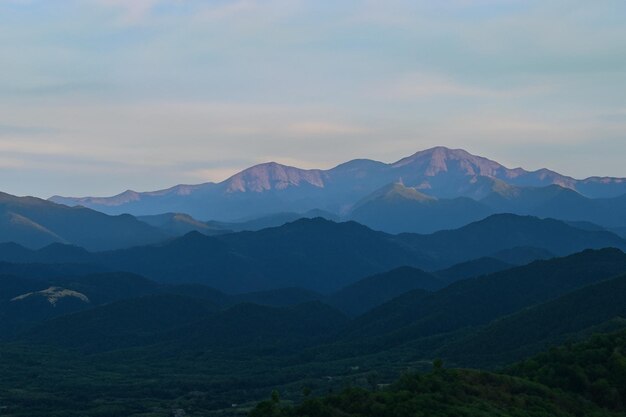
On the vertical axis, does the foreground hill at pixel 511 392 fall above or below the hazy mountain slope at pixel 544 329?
above

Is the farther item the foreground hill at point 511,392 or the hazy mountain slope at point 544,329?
the hazy mountain slope at point 544,329

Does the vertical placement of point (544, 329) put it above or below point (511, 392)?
below

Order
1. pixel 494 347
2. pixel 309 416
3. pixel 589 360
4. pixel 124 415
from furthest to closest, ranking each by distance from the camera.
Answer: pixel 494 347
pixel 124 415
pixel 589 360
pixel 309 416

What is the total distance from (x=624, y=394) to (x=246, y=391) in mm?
117736

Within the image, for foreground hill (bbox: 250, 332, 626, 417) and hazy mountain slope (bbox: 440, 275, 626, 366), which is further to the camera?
hazy mountain slope (bbox: 440, 275, 626, 366)

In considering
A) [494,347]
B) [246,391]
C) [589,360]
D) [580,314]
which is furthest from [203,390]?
[589,360]

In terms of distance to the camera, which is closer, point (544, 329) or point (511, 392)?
point (511, 392)

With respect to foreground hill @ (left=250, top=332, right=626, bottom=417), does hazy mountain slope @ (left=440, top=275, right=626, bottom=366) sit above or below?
below

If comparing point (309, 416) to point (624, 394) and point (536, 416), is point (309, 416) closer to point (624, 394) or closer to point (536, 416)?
point (536, 416)

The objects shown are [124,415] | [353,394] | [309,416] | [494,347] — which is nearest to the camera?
[309,416]

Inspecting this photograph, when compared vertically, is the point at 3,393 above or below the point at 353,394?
below

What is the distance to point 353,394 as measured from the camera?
254 ft

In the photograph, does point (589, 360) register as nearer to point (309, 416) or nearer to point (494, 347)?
→ point (309, 416)

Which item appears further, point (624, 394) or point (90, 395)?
point (90, 395)
